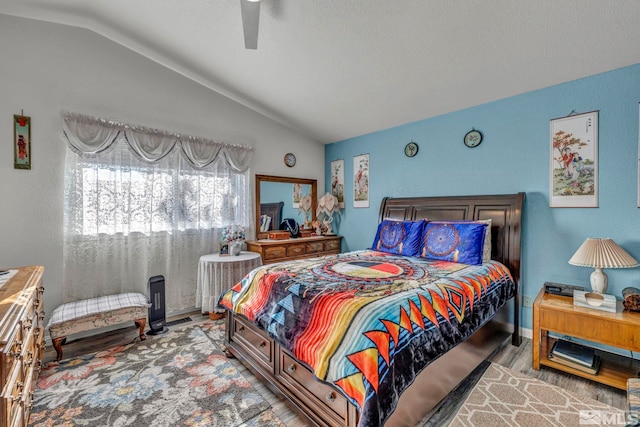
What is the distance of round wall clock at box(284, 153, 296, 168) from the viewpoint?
4.45 m

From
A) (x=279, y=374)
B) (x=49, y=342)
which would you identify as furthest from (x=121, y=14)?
(x=279, y=374)

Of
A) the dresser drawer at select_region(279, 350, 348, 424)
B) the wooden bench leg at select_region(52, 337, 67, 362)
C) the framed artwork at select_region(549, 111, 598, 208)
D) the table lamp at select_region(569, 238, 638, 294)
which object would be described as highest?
the framed artwork at select_region(549, 111, 598, 208)

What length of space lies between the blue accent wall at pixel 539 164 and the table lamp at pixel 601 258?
0.30 metres

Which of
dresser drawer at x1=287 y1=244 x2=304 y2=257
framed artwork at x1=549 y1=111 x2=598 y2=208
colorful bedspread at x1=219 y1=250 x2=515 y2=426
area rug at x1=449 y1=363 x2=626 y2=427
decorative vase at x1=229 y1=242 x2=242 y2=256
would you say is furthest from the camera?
dresser drawer at x1=287 y1=244 x2=304 y2=257

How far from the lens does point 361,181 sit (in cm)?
443

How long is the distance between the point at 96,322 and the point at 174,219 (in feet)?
4.17

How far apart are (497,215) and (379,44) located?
206cm

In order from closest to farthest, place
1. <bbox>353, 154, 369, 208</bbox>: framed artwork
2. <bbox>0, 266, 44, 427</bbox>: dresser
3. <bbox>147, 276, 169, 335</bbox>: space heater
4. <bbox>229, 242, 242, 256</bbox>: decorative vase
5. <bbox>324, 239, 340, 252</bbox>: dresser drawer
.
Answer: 1. <bbox>0, 266, 44, 427</bbox>: dresser
2. <bbox>147, 276, 169, 335</bbox>: space heater
3. <bbox>229, 242, 242, 256</bbox>: decorative vase
4. <bbox>353, 154, 369, 208</bbox>: framed artwork
5. <bbox>324, 239, 340, 252</bbox>: dresser drawer

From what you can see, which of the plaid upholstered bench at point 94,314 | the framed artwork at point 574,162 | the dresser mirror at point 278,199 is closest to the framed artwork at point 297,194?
the dresser mirror at point 278,199

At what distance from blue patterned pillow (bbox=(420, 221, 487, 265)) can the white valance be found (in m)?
2.60

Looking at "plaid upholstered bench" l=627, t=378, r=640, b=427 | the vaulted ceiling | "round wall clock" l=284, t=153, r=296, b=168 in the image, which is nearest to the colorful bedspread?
"plaid upholstered bench" l=627, t=378, r=640, b=427

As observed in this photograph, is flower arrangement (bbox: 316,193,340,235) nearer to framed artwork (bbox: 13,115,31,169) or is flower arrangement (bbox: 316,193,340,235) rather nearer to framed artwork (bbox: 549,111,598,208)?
framed artwork (bbox: 549,111,598,208)

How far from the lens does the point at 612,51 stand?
214 centimetres

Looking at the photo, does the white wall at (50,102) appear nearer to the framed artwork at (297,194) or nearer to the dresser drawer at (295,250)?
the framed artwork at (297,194)
